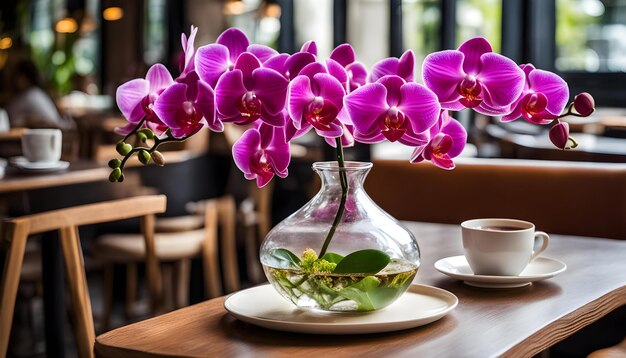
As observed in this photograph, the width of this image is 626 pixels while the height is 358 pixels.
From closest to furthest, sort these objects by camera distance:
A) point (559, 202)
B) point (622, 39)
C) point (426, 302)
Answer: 1. point (426, 302)
2. point (559, 202)
3. point (622, 39)

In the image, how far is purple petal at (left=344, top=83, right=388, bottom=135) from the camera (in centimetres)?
107

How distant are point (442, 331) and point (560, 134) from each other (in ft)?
0.95

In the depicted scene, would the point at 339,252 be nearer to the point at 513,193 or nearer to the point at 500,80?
the point at 500,80

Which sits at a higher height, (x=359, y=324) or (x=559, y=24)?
(x=559, y=24)

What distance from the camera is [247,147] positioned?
114cm

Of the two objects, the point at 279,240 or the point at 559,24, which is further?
the point at 559,24

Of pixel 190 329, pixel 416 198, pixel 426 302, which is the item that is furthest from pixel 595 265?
pixel 416 198

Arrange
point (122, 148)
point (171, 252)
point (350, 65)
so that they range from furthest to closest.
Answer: point (171, 252)
point (350, 65)
point (122, 148)

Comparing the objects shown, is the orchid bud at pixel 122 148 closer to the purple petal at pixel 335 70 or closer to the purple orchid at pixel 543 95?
the purple petal at pixel 335 70

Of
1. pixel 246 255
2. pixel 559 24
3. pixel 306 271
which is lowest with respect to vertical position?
pixel 246 255

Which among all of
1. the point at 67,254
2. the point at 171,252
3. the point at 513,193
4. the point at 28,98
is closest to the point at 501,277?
the point at 67,254

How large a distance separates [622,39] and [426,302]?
4.31 metres

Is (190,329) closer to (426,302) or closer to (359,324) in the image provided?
(359,324)

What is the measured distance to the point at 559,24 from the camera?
5.30m
